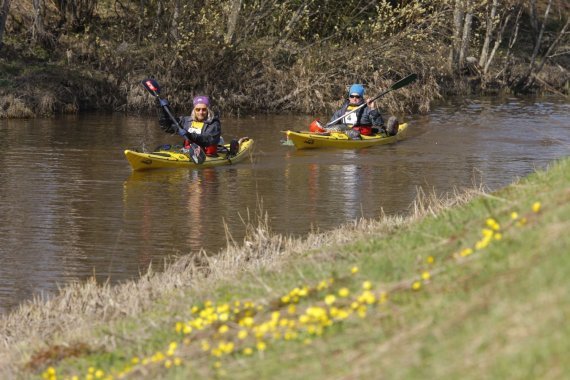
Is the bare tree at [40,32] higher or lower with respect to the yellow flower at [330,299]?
higher

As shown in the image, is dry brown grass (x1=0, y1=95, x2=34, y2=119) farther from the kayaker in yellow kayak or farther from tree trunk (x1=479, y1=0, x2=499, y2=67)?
tree trunk (x1=479, y1=0, x2=499, y2=67)

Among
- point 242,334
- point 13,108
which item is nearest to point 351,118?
point 13,108

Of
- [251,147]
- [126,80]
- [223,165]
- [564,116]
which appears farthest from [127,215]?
[564,116]

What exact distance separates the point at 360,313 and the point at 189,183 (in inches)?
438

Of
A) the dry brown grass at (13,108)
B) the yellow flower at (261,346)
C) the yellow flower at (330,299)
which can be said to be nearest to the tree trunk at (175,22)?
the dry brown grass at (13,108)

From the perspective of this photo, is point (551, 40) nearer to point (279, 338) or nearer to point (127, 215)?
point (127, 215)

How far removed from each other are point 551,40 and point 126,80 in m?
16.3

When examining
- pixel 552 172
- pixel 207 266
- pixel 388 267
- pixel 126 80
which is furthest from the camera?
pixel 126 80

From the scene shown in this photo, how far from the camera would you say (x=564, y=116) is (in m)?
25.8

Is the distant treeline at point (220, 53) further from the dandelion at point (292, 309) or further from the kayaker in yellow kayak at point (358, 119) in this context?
the dandelion at point (292, 309)

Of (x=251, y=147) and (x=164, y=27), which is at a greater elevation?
(x=164, y=27)

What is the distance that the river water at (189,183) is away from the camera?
11625 mm

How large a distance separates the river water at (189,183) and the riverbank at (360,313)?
2.46m

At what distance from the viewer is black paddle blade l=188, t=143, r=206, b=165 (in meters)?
17.3
